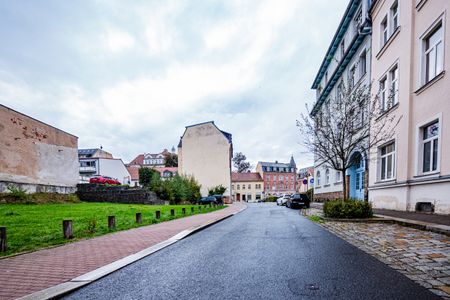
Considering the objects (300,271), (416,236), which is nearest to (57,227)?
(300,271)

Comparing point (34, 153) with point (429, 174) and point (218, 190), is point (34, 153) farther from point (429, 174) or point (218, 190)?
point (218, 190)

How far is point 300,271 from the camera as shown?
4.07 meters

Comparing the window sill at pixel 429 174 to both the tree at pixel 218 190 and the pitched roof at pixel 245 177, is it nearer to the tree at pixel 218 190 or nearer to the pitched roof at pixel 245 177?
the tree at pixel 218 190

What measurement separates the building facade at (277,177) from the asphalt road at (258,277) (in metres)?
79.4

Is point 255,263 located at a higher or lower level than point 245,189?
higher

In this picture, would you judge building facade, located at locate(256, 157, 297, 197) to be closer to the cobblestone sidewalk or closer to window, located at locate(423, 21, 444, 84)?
window, located at locate(423, 21, 444, 84)

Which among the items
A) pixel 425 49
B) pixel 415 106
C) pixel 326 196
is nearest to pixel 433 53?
pixel 425 49

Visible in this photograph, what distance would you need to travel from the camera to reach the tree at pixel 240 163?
86812 mm

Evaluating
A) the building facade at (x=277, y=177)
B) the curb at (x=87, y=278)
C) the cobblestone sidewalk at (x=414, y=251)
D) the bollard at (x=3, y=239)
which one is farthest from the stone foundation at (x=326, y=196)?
the building facade at (x=277, y=177)

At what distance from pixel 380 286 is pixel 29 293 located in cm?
442

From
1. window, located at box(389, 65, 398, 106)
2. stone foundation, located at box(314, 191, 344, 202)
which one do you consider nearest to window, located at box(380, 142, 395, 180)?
window, located at box(389, 65, 398, 106)

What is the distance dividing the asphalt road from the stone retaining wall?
74.0 ft

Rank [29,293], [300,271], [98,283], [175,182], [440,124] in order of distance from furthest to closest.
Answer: [175,182]
[440,124]
[300,271]
[98,283]
[29,293]

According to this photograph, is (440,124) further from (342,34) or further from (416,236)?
(342,34)
